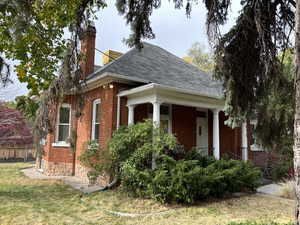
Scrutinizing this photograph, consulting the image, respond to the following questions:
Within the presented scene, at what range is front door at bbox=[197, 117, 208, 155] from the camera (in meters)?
11.9

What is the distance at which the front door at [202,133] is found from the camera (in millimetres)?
11875

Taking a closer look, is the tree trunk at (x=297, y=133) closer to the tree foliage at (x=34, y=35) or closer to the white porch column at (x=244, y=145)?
the tree foliage at (x=34, y=35)

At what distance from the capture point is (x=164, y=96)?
27.0 feet

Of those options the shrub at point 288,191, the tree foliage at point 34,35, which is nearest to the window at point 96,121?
the tree foliage at point 34,35

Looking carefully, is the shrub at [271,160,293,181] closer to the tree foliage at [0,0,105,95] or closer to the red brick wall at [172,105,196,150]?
the red brick wall at [172,105,196,150]

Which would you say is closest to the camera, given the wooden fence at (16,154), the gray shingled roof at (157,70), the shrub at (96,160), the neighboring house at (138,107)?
the shrub at (96,160)

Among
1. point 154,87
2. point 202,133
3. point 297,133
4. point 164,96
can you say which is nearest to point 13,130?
point 202,133

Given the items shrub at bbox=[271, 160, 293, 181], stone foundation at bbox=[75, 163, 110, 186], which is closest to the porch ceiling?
stone foundation at bbox=[75, 163, 110, 186]

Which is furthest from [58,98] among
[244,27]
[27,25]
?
[244,27]

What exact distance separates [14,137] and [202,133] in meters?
14.6

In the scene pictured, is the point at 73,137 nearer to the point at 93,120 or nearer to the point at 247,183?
the point at 93,120

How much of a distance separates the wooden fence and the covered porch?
1324 centimetres

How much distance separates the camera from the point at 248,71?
5547mm

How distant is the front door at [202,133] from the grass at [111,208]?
15.7ft
